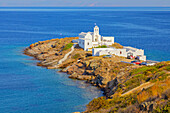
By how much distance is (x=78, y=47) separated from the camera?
67.9 metres

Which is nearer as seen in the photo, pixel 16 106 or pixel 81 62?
pixel 16 106

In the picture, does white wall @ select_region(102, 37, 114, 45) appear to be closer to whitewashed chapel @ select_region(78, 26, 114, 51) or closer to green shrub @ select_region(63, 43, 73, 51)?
whitewashed chapel @ select_region(78, 26, 114, 51)

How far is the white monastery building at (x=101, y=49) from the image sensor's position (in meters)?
58.3

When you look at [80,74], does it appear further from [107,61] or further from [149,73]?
[149,73]

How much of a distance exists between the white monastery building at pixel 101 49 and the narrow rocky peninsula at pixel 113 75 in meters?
1.66

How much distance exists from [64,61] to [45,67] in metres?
4.52

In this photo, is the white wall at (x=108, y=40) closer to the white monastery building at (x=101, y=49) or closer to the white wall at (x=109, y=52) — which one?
the white monastery building at (x=101, y=49)

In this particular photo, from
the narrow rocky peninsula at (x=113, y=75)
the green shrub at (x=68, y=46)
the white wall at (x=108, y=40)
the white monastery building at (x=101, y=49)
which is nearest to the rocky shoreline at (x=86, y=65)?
the narrow rocky peninsula at (x=113, y=75)

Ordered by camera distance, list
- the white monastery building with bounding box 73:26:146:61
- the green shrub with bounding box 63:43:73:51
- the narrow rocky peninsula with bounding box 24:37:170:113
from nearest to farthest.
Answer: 1. the narrow rocky peninsula with bounding box 24:37:170:113
2. the white monastery building with bounding box 73:26:146:61
3. the green shrub with bounding box 63:43:73:51

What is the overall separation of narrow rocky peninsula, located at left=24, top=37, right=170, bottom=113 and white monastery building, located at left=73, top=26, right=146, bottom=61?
5.46ft

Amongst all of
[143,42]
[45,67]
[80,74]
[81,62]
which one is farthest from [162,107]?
[143,42]

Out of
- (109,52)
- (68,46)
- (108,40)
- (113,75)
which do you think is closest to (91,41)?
(68,46)

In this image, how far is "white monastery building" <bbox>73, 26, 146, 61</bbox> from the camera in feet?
191

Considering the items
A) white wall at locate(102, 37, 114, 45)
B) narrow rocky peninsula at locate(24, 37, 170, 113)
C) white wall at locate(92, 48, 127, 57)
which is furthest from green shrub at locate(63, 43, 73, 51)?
white wall at locate(92, 48, 127, 57)
